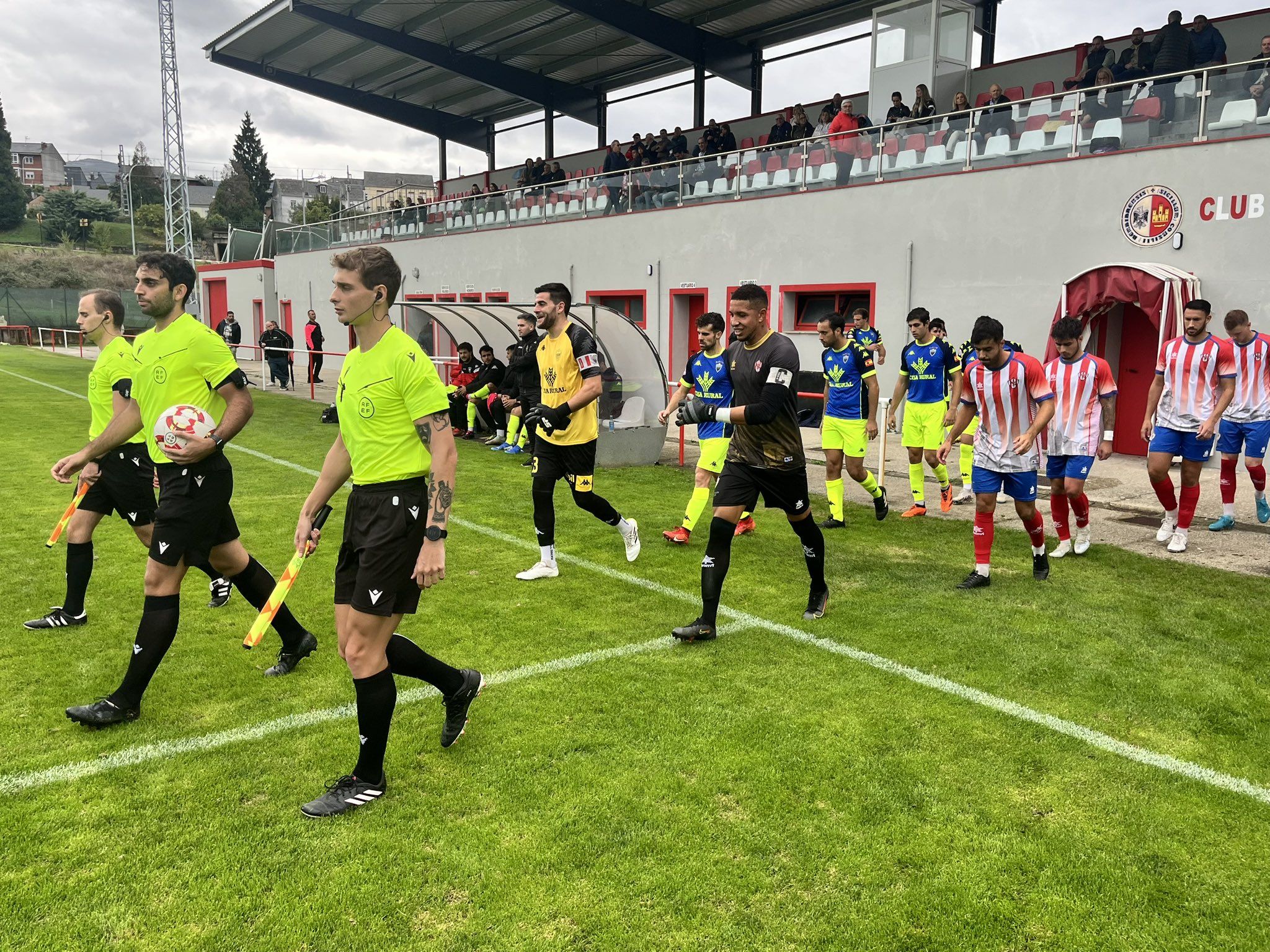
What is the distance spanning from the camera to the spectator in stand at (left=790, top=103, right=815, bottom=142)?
1861 centimetres

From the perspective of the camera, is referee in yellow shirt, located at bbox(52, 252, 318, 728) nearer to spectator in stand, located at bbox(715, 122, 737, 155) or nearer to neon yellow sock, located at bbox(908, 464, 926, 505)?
neon yellow sock, located at bbox(908, 464, 926, 505)

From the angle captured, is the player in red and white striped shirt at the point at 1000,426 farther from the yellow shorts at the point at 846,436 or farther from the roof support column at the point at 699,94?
the roof support column at the point at 699,94

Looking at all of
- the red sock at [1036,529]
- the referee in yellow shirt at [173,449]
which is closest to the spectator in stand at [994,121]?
the red sock at [1036,529]

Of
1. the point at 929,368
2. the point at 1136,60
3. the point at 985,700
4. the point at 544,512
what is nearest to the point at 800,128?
the point at 1136,60

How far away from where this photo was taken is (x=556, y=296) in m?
6.62

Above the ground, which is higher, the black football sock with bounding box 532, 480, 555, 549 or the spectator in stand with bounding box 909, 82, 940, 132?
the spectator in stand with bounding box 909, 82, 940, 132

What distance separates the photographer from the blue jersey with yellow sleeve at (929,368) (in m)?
9.16

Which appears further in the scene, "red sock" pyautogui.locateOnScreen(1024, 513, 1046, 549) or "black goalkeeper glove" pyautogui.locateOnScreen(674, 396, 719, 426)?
"red sock" pyautogui.locateOnScreen(1024, 513, 1046, 549)

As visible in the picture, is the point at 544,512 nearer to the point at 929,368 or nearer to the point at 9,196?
the point at 929,368

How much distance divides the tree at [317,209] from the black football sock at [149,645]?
5727 cm

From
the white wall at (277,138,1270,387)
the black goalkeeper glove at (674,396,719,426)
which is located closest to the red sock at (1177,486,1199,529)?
the black goalkeeper glove at (674,396,719,426)

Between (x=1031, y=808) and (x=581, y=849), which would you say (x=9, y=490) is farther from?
A: (x=1031, y=808)

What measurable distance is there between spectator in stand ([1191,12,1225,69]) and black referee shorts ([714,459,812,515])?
12.5 meters

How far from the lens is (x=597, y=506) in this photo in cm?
714
